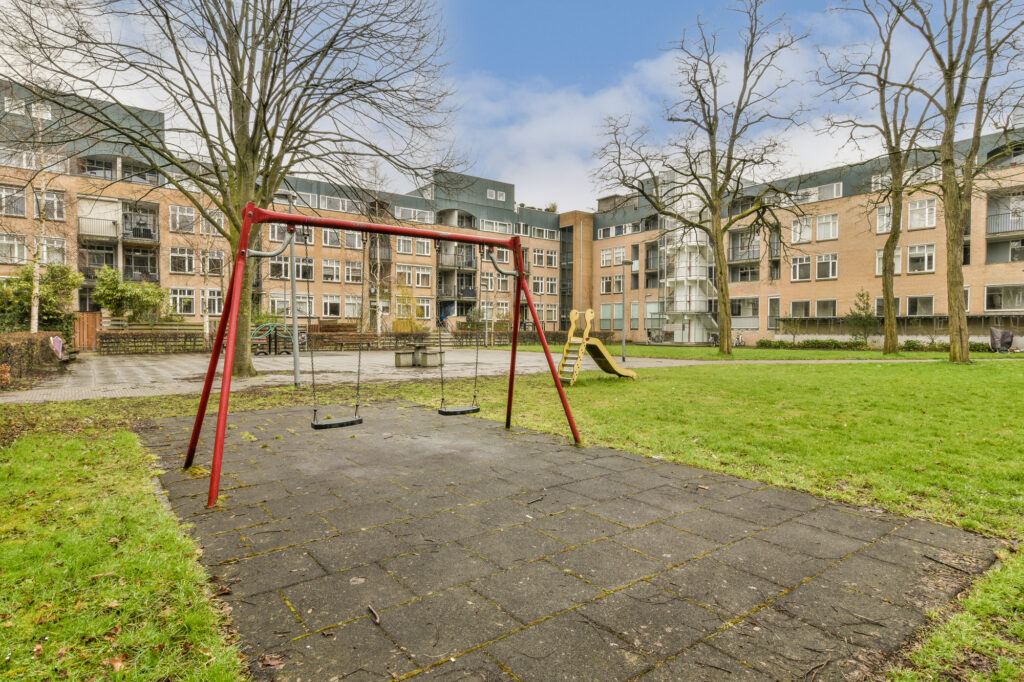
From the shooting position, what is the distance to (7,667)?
2.19 meters

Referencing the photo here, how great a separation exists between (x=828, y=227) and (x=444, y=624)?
50812 mm

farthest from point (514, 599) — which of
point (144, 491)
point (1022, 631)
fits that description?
point (144, 491)

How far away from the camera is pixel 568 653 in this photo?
234cm

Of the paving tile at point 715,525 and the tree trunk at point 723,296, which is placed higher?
the tree trunk at point 723,296

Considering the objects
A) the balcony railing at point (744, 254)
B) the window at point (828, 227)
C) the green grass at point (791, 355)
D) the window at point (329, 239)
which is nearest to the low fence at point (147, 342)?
the green grass at point (791, 355)

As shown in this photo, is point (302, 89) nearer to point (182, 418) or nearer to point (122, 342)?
point (182, 418)

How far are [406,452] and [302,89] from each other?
11601mm

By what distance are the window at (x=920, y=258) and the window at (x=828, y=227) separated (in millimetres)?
5330

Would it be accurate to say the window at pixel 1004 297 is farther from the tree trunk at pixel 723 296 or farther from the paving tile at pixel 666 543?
the paving tile at pixel 666 543


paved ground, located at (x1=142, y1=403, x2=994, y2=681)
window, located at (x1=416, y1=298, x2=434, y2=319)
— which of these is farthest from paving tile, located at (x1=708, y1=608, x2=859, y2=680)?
window, located at (x1=416, y1=298, x2=434, y2=319)

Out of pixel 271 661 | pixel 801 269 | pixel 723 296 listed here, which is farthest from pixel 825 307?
pixel 271 661

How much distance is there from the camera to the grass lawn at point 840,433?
2.67 metres

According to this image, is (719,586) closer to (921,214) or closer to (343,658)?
(343,658)

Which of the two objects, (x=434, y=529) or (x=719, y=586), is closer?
(x=719, y=586)
